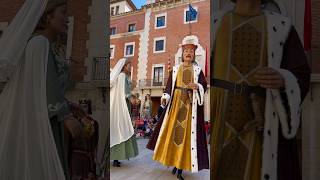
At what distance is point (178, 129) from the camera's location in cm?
227

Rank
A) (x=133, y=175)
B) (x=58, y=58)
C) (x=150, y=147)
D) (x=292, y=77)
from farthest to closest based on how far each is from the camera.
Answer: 1. (x=150, y=147)
2. (x=133, y=175)
3. (x=58, y=58)
4. (x=292, y=77)

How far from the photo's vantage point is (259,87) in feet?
4.53

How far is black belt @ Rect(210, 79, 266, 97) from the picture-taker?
139cm

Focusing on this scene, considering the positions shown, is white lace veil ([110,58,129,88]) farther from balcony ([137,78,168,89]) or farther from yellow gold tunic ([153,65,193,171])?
yellow gold tunic ([153,65,193,171])

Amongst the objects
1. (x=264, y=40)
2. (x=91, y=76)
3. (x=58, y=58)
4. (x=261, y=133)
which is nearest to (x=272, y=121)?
(x=261, y=133)

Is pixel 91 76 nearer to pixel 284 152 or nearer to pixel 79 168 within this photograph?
pixel 79 168

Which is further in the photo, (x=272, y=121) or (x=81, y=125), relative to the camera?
(x=81, y=125)

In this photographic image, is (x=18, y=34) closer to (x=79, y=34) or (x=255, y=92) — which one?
(x=79, y=34)

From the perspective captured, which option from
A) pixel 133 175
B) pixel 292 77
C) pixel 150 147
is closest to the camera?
pixel 292 77

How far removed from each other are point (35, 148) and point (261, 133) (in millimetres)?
904

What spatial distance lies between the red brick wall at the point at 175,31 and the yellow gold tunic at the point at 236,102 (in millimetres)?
511

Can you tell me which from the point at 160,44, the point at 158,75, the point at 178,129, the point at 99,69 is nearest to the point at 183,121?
the point at 178,129

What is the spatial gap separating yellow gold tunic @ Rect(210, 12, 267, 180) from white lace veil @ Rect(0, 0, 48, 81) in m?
0.75

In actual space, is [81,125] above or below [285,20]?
below
